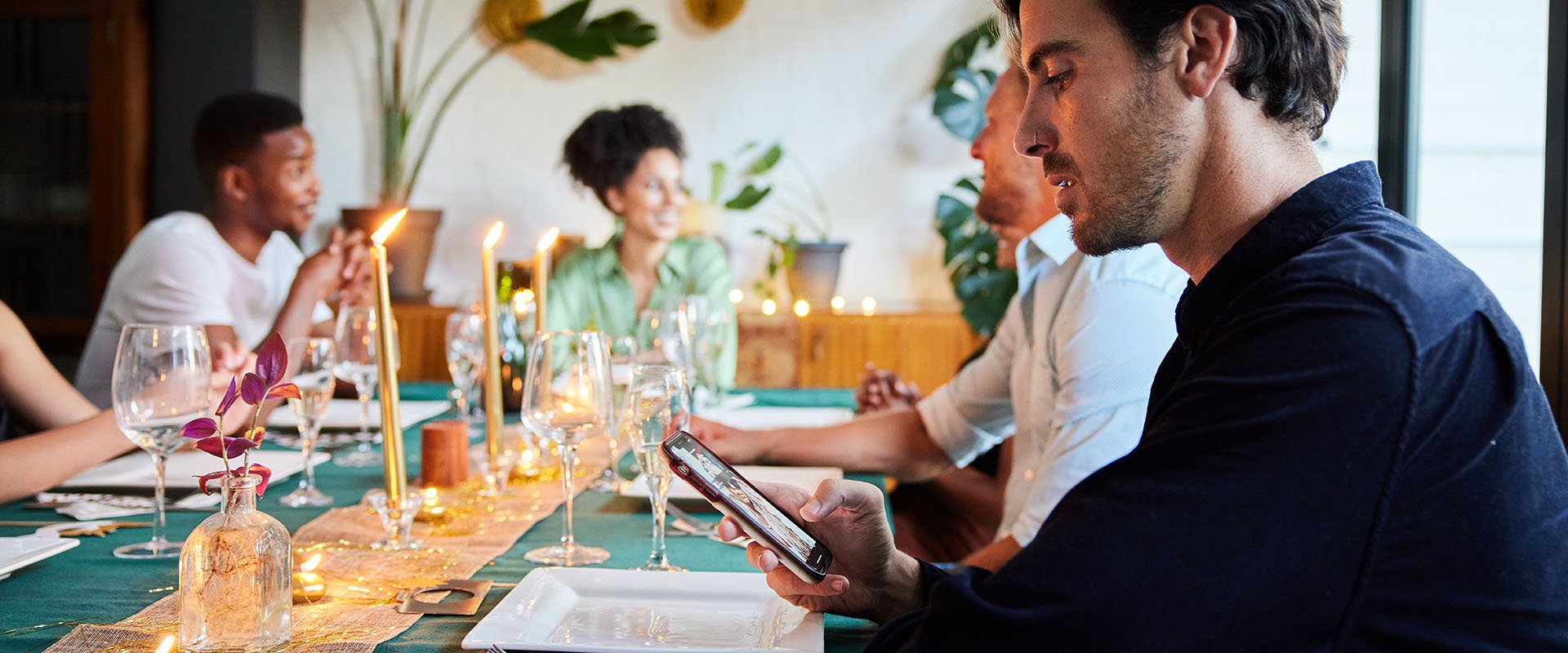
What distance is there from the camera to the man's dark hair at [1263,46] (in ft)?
3.28

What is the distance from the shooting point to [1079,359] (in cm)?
167

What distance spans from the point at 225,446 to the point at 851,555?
53 cm

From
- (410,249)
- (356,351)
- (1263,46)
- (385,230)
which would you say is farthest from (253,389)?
(410,249)

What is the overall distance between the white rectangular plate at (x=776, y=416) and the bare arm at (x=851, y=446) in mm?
189

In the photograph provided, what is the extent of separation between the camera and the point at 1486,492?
826 millimetres

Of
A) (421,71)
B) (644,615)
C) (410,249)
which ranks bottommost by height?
(644,615)

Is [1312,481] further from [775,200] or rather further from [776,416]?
[775,200]

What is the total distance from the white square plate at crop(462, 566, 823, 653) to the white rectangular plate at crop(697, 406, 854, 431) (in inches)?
45.2

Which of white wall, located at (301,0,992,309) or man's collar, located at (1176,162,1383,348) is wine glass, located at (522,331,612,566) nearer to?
man's collar, located at (1176,162,1383,348)

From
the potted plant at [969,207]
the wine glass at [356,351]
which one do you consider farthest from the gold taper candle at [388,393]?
the potted plant at [969,207]

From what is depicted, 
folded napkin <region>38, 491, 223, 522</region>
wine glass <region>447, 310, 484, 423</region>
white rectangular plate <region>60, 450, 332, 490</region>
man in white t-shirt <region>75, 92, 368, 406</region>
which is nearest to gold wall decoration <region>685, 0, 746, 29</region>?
man in white t-shirt <region>75, 92, 368, 406</region>

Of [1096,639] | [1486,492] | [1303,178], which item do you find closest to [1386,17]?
[1303,178]

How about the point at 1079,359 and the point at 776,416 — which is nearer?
the point at 1079,359

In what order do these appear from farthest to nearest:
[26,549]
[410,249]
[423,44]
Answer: [423,44]
[410,249]
[26,549]
